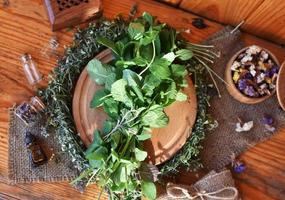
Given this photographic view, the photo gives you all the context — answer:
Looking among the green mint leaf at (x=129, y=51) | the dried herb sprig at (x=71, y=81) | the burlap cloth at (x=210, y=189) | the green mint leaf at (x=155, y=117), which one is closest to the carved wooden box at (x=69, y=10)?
the dried herb sprig at (x=71, y=81)

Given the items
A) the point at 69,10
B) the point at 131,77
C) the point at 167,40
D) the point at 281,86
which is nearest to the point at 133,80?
the point at 131,77

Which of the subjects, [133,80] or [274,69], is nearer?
[133,80]

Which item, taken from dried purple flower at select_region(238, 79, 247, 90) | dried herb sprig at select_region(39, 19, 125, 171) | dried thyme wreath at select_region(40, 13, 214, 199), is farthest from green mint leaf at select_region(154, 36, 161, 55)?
dried purple flower at select_region(238, 79, 247, 90)

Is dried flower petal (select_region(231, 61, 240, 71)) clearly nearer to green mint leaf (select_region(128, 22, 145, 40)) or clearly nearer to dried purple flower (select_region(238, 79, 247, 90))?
dried purple flower (select_region(238, 79, 247, 90))

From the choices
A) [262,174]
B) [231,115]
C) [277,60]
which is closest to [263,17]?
[277,60]

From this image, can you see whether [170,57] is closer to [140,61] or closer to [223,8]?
[140,61]
